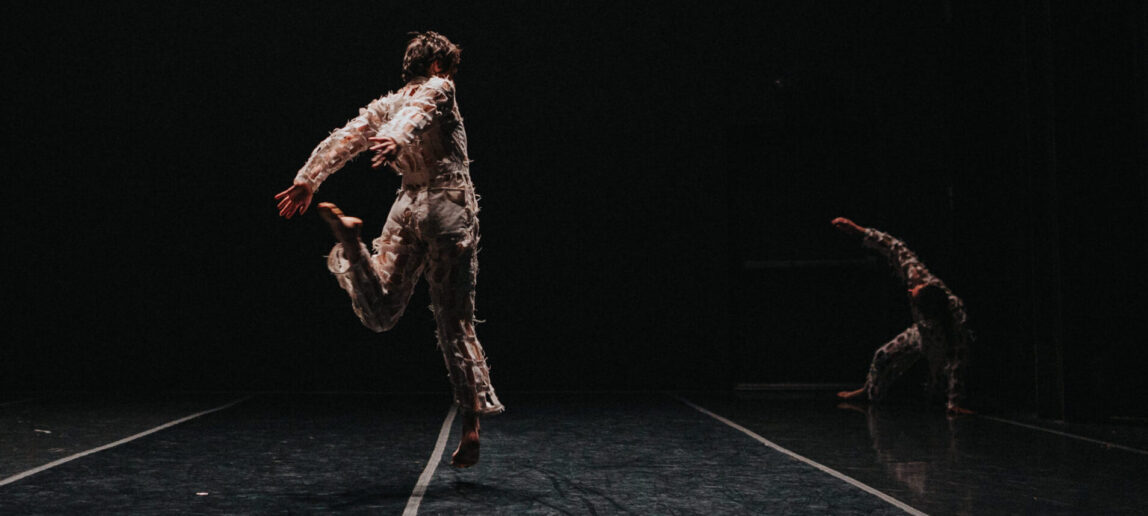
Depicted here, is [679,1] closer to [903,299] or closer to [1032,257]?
[903,299]

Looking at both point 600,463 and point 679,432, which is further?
point 679,432

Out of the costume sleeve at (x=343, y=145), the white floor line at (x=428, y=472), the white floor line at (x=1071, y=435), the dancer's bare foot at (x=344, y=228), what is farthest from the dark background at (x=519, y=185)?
the dancer's bare foot at (x=344, y=228)

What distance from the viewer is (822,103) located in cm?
595

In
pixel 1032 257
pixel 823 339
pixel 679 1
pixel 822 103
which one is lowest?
pixel 823 339

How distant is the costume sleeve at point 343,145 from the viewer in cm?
235

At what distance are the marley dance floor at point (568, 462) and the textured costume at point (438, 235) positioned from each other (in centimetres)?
39

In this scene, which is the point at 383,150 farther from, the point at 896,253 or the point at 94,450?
the point at 896,253

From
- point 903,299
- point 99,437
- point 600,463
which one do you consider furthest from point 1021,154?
point 99,437

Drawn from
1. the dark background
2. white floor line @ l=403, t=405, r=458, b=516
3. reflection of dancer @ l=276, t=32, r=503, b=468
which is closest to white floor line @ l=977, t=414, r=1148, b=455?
the dark background

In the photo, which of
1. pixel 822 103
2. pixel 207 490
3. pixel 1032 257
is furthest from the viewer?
pixel 822 103

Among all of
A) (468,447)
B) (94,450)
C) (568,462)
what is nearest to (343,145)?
(468,447)

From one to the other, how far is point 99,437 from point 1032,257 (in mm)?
4513

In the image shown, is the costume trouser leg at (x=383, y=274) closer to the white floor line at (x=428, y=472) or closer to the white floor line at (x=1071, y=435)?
the white floor line at (x=428, y=472)

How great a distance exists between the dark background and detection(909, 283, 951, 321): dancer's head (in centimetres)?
114
